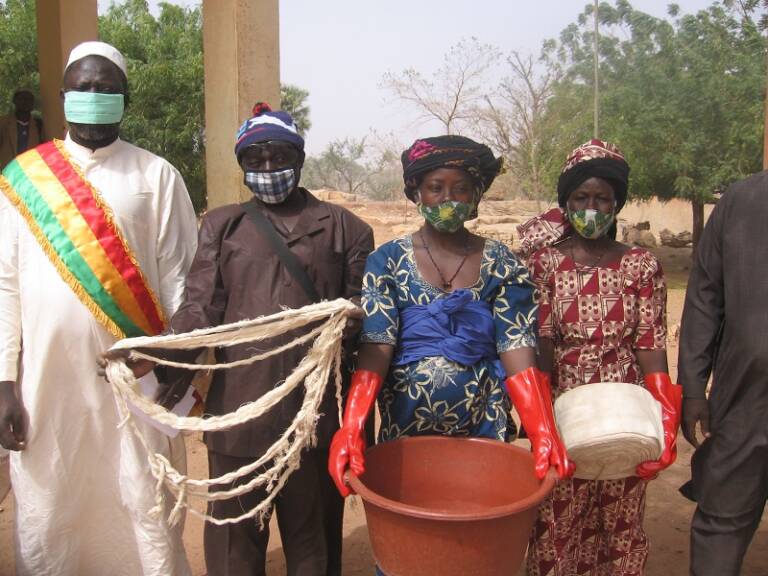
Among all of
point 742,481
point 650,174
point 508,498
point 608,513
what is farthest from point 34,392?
point 650,174

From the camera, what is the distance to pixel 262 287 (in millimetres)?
2580

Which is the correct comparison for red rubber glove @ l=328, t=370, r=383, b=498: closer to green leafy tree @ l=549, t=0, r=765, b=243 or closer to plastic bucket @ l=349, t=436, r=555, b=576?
plastic bucket @ l=349, t=436, r=555, b=576

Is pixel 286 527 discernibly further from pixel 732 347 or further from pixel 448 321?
pixel 732 347

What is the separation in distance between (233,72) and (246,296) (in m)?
2.34

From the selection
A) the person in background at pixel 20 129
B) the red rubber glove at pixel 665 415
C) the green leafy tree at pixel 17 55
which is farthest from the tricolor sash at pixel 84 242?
the green leafy tree at pixel 17 55

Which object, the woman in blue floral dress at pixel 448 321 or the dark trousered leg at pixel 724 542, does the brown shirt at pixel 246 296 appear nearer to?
the woman in blue floral dress at pixel 448 321

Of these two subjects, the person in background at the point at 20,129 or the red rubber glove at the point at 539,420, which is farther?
the person in background at the point at 20,129

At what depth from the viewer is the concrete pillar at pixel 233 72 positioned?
448 centimetres

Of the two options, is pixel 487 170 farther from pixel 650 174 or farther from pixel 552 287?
pixel 650 174

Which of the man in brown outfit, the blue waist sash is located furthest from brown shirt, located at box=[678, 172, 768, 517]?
the man in brown outfit

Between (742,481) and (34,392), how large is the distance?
2577 mm

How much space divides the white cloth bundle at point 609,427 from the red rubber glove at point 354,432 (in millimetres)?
667

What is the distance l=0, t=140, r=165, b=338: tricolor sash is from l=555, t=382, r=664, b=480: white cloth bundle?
5.07ft

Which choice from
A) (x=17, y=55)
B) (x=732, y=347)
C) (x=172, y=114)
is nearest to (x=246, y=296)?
(x=732, y=347)
